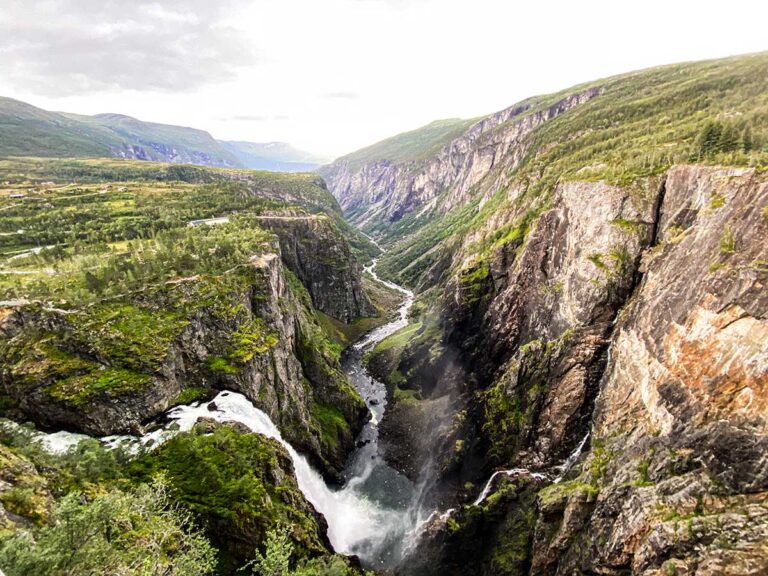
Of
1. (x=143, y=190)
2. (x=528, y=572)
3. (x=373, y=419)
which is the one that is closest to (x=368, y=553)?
(x=528, y=572)

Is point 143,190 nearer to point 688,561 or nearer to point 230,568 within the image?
point 230,568

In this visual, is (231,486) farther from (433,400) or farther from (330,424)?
(433,400)

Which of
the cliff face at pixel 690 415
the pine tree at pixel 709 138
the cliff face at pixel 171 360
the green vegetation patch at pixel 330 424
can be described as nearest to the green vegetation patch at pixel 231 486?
the cliff face at pixel 171 360

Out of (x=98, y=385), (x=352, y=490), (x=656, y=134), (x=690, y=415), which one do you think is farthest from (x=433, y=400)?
(x=656, y=134)

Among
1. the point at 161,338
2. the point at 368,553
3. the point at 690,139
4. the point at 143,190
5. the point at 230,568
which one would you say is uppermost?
the point at 143,190

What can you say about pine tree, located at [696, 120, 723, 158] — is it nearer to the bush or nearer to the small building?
the bush

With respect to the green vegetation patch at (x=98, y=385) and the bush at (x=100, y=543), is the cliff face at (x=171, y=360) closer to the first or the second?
the green vegetation patch at (x=98, y=385)
